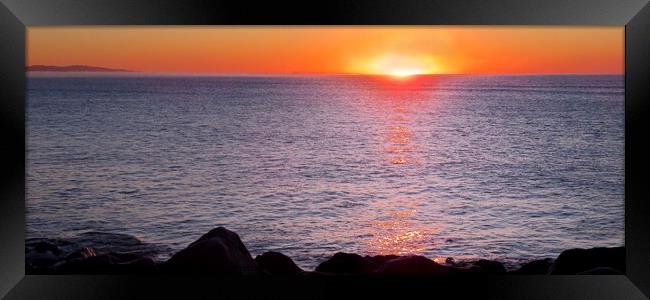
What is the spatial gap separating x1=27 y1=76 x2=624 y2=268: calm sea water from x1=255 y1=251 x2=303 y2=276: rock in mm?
6928

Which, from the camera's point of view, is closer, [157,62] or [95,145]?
[95,145]

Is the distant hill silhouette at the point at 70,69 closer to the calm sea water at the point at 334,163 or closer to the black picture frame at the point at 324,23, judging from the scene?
the calm sea water at the point at 334,163

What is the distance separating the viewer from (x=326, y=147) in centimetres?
2431

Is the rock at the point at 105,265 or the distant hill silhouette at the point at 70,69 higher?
the distant hill silhouette at the point at 70,69

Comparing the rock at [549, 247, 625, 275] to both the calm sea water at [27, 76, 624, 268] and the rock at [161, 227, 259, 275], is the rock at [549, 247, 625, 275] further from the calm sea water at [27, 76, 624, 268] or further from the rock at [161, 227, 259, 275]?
the calm sea water at [27, 76, 624, 268]

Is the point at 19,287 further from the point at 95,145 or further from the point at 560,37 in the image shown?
the point at 560,37

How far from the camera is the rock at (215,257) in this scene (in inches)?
173

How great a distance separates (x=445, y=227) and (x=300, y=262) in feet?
14.0

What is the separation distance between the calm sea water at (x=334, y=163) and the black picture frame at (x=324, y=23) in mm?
8033

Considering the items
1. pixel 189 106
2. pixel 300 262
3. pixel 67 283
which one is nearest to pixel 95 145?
pixel 189 106

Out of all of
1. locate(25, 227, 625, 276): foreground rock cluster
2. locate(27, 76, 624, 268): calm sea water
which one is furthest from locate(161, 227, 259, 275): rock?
locate(27, 76, 624, 268): calm sea water

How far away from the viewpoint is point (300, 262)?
14.1 metres

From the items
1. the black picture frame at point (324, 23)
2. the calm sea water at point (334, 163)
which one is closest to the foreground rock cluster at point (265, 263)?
the black picture frame at point (324, 23)

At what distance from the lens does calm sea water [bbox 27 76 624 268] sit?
15703 millimetres
